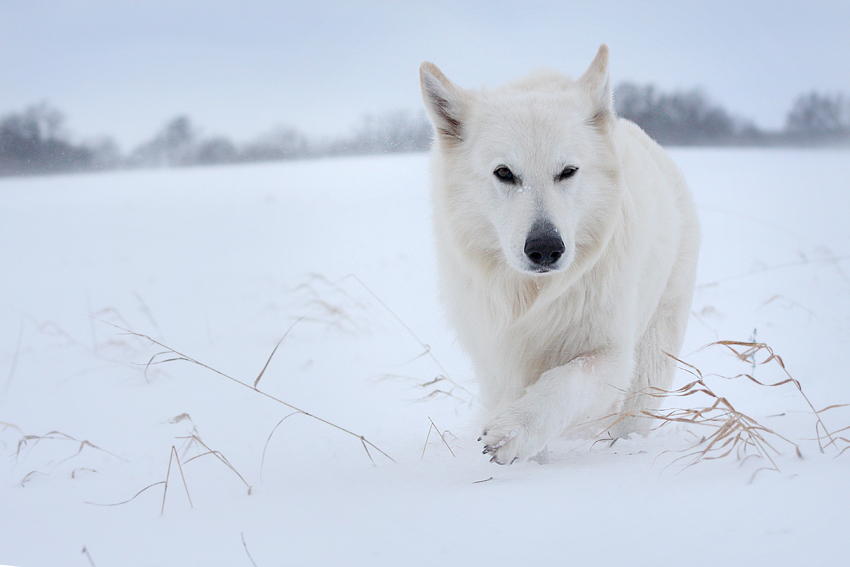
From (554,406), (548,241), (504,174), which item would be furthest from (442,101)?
(554,406)

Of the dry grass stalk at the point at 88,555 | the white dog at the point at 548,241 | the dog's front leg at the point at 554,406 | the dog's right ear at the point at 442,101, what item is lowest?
the dry grass stalk at the point at 88,555

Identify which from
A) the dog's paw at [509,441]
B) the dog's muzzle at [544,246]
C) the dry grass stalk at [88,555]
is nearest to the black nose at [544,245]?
the dog's muzzle at [544,246]

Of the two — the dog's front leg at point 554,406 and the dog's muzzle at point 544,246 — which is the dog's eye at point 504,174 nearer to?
the dog's muzzle at point 544,246

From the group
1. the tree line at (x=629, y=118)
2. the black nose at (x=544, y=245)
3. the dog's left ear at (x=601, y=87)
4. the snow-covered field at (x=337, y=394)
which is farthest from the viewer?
the tree line at (x=629, y=118)

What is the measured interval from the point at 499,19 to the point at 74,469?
2.72m

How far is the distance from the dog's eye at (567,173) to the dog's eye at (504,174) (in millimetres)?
190

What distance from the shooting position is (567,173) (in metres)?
2.25

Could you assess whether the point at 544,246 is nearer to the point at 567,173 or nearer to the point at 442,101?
the point at 567,173

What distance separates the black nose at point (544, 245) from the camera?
201cm

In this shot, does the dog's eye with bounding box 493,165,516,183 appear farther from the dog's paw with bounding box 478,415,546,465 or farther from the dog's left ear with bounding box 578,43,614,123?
the dog's paw with bounding box 478,415,546,465

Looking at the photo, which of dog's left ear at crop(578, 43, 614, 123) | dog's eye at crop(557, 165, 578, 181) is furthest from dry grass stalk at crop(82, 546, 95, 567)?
dog's left ear at crop(578, 43, 614, 123)

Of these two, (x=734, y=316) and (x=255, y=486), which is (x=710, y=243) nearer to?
(x=734, y=316)

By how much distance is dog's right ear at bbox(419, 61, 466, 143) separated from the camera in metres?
2.40

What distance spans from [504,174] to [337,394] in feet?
5.08
